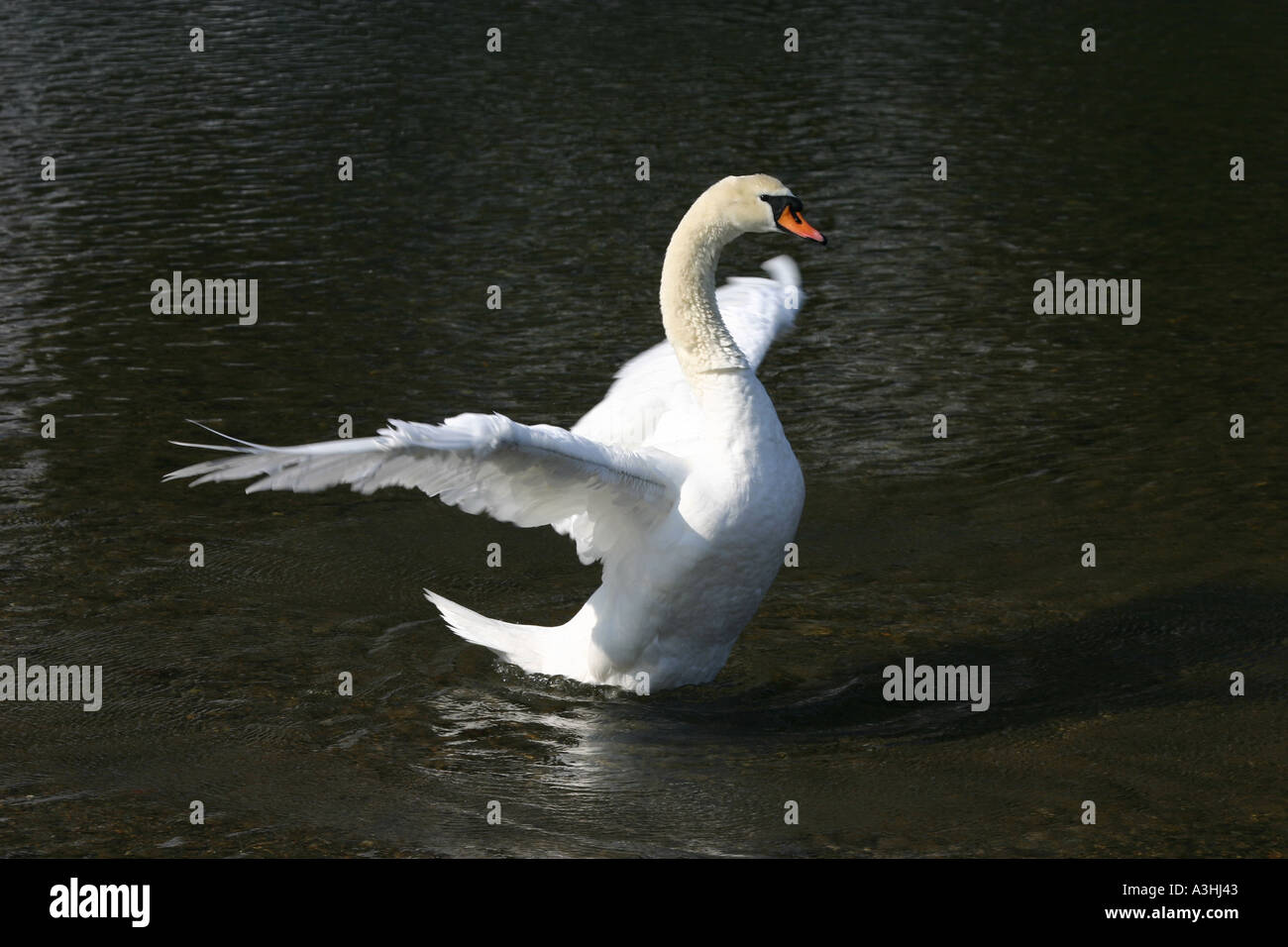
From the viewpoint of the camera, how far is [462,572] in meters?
10.1

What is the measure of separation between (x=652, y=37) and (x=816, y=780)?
23.4m

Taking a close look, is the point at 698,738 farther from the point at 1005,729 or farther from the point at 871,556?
the point at 871,556

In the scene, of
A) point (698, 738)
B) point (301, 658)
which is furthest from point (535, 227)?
point (698, 738)

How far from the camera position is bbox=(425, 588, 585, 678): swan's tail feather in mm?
8297

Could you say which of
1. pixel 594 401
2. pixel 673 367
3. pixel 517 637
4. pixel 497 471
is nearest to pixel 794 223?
pixel 673 367

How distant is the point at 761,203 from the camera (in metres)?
7.73

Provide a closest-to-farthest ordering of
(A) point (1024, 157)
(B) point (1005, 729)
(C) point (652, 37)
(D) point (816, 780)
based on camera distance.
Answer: (D) point (816, 780)
(B) point (1005, 729)
(A) point (1024, 157)
(C) point (652, 37)

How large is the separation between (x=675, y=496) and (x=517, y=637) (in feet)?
4.49

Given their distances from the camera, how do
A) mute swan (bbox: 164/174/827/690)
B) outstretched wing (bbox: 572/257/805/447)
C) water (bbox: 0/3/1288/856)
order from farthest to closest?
outstretched wing (bbox: 572/257/805/447) → water (bbox: 0/3/1288/856) → mute swan (bbox: 164/174/827/690)

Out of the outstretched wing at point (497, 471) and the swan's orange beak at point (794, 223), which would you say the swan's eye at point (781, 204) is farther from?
the outstretched wing at point (497, 471)

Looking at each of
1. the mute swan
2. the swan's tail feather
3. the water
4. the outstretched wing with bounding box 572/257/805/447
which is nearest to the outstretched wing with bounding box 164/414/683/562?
the mute swan

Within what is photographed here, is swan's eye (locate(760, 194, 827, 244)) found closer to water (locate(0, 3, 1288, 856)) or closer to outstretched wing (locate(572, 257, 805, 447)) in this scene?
outstretched wing (locate(572, 257, 805, 447))

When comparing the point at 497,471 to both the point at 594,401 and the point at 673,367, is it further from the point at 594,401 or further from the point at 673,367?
the point at 594,401

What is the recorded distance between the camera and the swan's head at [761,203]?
7.73 m
